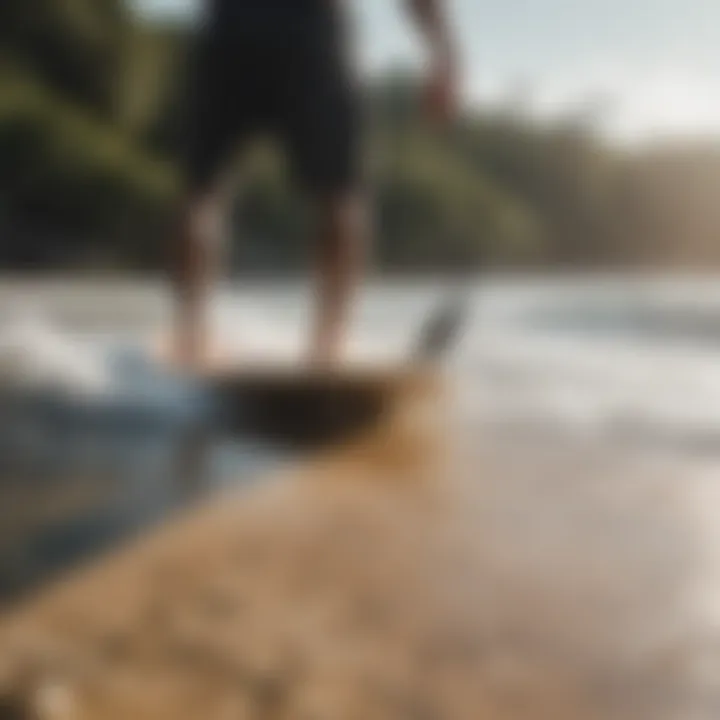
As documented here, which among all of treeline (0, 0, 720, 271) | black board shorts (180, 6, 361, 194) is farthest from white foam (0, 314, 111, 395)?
black board shorts (180, 6, 361, 194)

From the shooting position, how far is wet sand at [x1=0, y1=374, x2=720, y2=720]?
436 millimetres

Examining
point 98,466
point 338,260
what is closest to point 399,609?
point 98,466

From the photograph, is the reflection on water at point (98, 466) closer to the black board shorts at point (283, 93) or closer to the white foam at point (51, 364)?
the white foam at point (51, 364)

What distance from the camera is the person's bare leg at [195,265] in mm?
1033

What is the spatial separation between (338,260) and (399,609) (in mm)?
523

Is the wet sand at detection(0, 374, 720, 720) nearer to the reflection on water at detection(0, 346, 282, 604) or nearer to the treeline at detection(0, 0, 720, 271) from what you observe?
the reflection on water at detection(0, 346, 282, 604)

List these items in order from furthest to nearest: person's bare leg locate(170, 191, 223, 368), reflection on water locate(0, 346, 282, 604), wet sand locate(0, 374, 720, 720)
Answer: person's bare leg locate(170, 191, 223, 368) → reflection on water locate(0, 346, 282, 604) → wet sand locate(0, 374, 720, 720)

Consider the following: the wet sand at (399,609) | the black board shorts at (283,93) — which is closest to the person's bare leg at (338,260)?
the black board shorts at (283,93)

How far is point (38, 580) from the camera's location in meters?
0.56

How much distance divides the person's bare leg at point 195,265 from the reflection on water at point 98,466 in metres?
0.07

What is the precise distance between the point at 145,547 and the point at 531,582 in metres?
0.24

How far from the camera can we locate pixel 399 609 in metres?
0.54

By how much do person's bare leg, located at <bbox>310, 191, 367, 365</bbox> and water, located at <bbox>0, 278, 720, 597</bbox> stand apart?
0.03 metres

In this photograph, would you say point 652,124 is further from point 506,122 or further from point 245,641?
point 245,641
